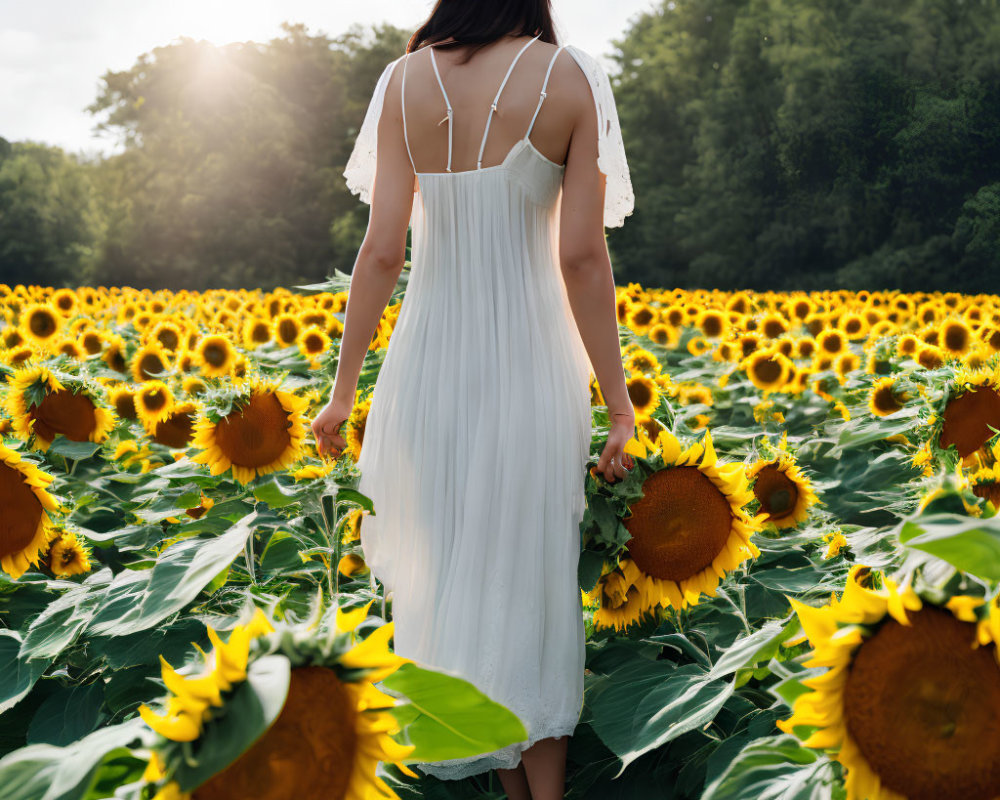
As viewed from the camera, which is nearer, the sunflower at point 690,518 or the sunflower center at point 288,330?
the sunflower at point 690,518

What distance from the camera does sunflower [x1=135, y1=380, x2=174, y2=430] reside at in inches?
139

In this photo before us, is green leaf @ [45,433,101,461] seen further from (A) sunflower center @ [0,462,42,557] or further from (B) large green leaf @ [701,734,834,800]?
(B) large green leaf @ [701,734,834,800]

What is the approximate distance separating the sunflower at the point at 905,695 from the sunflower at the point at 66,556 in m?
2.24

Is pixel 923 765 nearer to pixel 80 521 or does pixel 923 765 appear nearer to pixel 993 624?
pixel 993 624

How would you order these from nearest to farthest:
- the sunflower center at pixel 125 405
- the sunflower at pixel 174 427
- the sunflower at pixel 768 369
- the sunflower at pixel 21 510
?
the sunflower at pixel 21 510 < the sunflower at pixel 174 427 < the sunflower center at pixel 125 405 < the sunflower at pixel 768 369

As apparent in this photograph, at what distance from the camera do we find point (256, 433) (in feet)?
7.92

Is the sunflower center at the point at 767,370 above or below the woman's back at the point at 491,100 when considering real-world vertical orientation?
below

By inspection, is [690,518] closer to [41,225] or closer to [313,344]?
[313,344]

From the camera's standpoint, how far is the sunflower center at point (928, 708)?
73cm

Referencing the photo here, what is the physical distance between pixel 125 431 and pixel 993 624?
142 inches

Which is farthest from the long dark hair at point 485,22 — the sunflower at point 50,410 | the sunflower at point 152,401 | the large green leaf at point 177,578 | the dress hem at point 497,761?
the sunflower at point 152,401

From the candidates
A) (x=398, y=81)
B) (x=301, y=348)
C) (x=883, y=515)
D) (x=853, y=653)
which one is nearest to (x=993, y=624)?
(x=853, y=653)

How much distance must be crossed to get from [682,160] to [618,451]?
26.4 meters

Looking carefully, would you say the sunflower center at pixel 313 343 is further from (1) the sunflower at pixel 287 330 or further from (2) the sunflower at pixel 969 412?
(2) the sunflower at pixel 969 412
